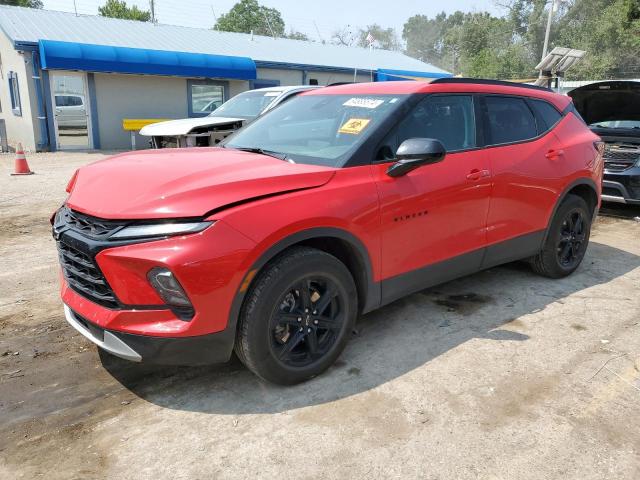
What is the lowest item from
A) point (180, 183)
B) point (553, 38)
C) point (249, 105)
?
point (180, 183)

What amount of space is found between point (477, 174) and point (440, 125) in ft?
1.54

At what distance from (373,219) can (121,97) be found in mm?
16790

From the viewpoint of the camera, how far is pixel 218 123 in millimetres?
9352

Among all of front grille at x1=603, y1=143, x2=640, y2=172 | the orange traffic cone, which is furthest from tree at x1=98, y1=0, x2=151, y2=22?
front grille at x1=603, y1=143, x2=640, y2=172

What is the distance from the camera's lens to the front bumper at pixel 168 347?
2.72m

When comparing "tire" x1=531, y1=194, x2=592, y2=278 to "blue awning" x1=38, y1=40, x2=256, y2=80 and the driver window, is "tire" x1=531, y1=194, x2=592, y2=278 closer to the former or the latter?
the driver window

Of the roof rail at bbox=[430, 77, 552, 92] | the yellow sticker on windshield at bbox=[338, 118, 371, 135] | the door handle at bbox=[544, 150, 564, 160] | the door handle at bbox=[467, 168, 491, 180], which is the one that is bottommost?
the door handle at bbox=[467, 168, 491, 180]

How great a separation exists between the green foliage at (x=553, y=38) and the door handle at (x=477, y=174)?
28.7m

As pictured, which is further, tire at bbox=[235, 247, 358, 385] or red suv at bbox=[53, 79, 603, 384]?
tire at bbox=[235, 247, 358, 385]

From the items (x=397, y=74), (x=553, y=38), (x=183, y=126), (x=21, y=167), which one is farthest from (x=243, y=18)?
(x=183, y=126)

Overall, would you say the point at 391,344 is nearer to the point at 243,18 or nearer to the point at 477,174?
the point at 477,174

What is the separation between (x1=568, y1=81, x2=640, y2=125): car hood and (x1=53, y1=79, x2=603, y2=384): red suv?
4368mm

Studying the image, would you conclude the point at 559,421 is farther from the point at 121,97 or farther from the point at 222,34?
the point at 222,34

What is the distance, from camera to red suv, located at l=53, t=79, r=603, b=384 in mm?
2701
